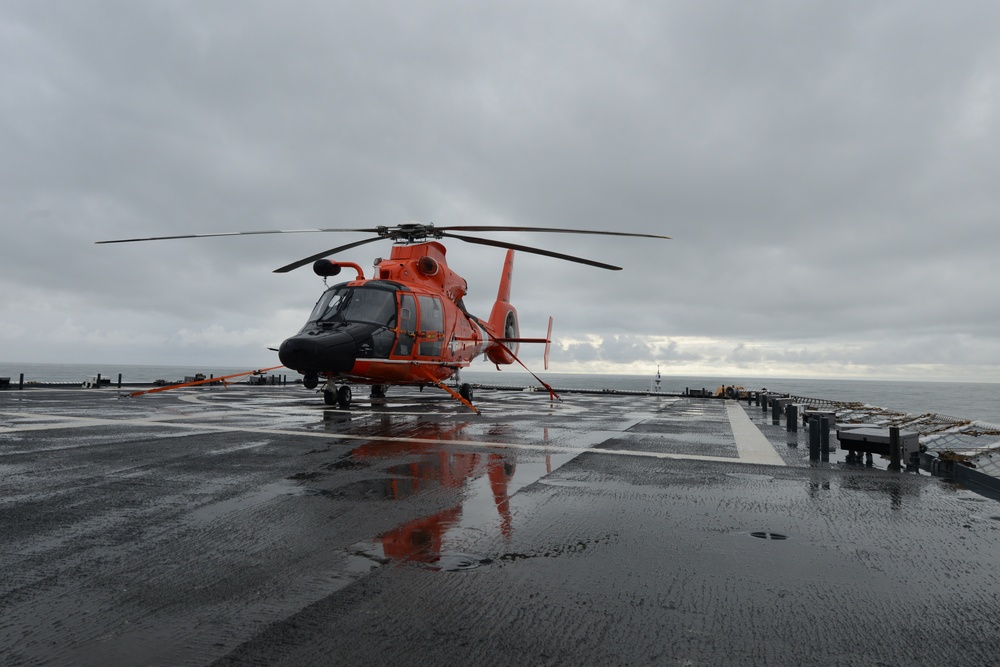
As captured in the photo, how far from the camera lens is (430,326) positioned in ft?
59.5

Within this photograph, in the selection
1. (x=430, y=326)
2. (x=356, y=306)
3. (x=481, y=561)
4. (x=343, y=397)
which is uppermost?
(x=356, y=306)

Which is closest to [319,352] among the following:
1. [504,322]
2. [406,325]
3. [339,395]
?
[339,395]

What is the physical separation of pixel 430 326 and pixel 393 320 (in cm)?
188

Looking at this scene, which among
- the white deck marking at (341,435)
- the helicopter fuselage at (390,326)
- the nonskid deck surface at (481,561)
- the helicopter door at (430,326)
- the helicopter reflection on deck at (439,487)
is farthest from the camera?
the helicopter door at (430,326)

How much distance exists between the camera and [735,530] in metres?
4.76

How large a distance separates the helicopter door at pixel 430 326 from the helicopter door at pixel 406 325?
390 millimetres

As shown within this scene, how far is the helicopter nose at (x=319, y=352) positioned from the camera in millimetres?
13883

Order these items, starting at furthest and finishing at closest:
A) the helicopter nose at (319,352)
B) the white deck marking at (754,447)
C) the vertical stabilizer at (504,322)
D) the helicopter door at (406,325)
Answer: the vertical stabilizer at (504,322), the helicopter door at (406,325), the helicopter nose at (319,352), the white deck marking at (754,447)

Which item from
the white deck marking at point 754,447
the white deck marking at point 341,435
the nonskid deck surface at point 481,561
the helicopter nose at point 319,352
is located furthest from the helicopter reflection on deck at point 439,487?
the helicopter nose at point 319,352

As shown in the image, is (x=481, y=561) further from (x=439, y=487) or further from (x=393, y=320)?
(x=393, y=320)

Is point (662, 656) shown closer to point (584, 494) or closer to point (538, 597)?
point (538, 597)

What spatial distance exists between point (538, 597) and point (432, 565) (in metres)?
0.82

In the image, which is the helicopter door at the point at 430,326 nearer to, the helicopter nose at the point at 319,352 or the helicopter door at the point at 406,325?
the helicopter door at the point at 406,325

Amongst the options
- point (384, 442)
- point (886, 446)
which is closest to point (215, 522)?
point (384, 442)
